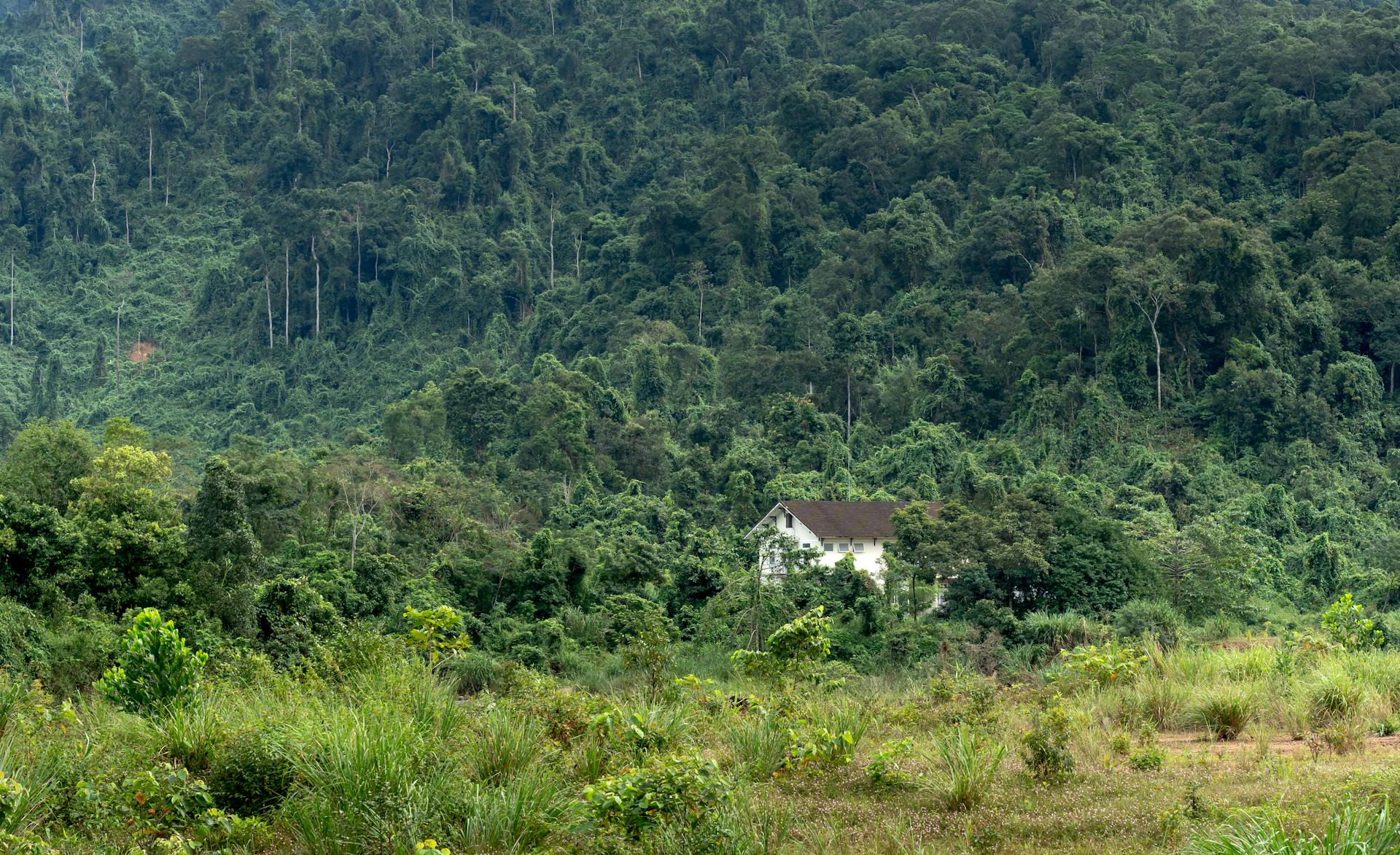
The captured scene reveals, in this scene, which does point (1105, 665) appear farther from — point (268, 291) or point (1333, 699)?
point (268, 291)

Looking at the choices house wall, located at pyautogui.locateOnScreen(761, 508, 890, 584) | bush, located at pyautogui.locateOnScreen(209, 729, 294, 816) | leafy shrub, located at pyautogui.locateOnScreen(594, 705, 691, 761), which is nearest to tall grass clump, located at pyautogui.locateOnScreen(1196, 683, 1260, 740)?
leafy shrub, located at pyautogui.locateOnScreen(594, 705, 691, 761)

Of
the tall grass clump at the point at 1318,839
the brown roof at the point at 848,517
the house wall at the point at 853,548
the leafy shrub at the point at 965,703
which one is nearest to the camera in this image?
the tall grass clump at the point at 1318,839

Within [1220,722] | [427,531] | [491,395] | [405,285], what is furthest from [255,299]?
[1220,722]

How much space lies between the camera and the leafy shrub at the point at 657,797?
732 centimetres

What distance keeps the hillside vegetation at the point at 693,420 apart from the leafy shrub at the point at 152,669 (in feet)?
0.12

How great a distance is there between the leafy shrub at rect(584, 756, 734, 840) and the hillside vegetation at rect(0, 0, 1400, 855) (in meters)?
0.06

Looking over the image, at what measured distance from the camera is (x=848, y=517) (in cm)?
3831

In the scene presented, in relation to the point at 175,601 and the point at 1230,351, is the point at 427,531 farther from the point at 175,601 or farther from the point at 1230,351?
the point at 1230,351

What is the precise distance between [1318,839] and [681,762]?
131 inches

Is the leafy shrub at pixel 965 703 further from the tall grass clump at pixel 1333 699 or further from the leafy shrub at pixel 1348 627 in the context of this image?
the leafy shrub at pixel 1348 627

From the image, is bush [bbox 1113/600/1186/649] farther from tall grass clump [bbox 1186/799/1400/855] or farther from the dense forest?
tall grass clump [bbox 1186/799/1400/855]

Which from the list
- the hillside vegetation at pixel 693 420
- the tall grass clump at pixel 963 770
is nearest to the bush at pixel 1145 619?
the hillside vegetation at pixel 693 420

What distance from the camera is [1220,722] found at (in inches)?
425

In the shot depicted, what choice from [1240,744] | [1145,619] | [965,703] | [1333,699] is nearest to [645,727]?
[965,703]
